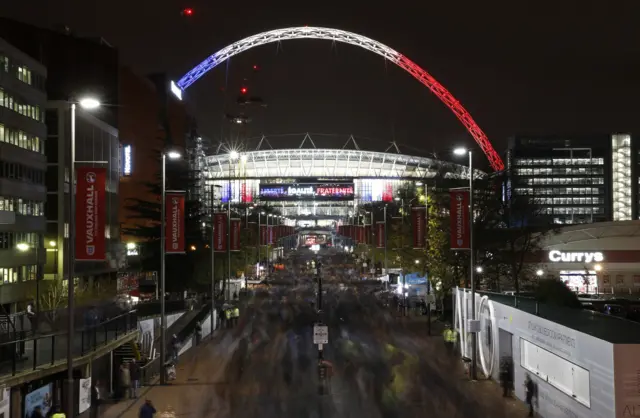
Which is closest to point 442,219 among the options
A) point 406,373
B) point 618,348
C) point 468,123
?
point 406,373

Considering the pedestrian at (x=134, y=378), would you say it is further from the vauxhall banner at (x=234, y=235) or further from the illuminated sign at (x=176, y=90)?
the illuminated sign at (x=176, y=90)

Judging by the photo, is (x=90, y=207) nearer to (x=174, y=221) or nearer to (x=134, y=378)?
(x=134, y=378)

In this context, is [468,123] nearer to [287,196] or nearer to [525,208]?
[287,196]

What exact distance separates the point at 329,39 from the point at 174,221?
295 ft

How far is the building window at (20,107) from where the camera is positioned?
47.3 m

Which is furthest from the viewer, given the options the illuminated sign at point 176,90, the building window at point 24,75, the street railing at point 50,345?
the illuminated sign at point 176,90

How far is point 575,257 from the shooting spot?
195ft

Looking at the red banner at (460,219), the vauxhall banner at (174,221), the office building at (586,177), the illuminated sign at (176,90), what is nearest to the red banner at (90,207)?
the vauxhall banner at (174,221)

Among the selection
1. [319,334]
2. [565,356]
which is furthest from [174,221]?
[565,356]

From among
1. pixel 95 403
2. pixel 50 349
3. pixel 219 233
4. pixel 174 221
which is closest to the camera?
pixel 50 349

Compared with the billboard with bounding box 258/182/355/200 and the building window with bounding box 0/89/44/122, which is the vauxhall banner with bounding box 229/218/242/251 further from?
the billboard with bounding box 258/182/355/200

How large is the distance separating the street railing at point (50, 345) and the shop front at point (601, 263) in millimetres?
42232

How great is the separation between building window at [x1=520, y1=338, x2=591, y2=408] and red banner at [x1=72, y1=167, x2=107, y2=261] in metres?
14.0

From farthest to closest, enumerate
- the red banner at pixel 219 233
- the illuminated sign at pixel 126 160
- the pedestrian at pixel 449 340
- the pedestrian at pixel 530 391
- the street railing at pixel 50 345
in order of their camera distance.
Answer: the illuminated sign at pixel 126 160, the red banner at pixel 219 233, the pedestrian at pixel 449 340, the pedestrian at pixel 530 391, the street railing at pixel 50 345
